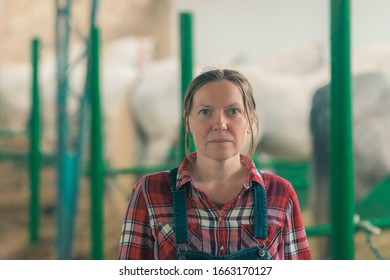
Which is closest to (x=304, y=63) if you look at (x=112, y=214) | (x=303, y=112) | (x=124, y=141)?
(x=303, y=112)

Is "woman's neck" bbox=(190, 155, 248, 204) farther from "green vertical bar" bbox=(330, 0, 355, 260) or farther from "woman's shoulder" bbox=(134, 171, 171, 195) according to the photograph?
"green vertical bar" bbox=(330, 0, 355, 260)

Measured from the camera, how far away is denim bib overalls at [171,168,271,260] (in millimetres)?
508

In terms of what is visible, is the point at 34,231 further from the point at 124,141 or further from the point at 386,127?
the point at 386,127

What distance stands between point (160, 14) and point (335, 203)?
147 centimetres

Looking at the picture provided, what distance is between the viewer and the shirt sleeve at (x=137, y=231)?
51 centimetres

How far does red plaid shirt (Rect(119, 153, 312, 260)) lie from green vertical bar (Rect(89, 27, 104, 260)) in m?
0.63

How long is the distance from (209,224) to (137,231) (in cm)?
6

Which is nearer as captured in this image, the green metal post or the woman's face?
the woman's face

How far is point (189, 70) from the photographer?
2.65ft

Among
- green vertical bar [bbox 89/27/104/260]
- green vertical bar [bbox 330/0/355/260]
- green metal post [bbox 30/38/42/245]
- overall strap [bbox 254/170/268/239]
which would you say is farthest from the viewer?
green metal post [bbox 30/38/42/245]

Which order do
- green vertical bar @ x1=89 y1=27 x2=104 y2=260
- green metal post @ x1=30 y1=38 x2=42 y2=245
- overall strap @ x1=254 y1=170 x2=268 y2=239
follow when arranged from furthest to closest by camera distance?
green metal post @ x1=30 y1=38 x2=42 y2=245, green vertical bar @ x1=89 y1=27 x2=104 y2=260, overall strap @ x1=254 y1=170 x2=268 y2=239

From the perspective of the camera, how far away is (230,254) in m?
0.51

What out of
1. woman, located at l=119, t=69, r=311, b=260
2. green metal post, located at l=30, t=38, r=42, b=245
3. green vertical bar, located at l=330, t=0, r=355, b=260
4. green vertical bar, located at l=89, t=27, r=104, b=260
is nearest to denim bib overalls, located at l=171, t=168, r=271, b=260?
woman, located at l=119, t=69, r=311, b=260

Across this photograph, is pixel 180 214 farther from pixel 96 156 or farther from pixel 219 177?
pixel 96 156
